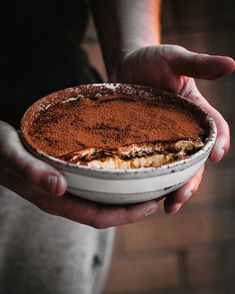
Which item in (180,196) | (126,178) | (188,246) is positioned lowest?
(188,246)

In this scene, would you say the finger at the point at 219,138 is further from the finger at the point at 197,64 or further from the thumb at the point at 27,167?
the thumb at the point at 27,167

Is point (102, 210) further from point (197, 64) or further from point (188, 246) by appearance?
point (188, 246)

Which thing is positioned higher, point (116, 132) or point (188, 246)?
point (116, 132)

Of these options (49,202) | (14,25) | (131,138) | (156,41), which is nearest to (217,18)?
(156,41)

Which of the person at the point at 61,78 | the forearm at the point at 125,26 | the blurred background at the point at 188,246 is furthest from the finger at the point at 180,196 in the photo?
the blurred background at the point at 188,246

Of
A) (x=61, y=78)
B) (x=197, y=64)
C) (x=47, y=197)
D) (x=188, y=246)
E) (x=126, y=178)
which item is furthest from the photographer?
(x=188, y=246)

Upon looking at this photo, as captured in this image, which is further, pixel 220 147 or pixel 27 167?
pixel 220 147

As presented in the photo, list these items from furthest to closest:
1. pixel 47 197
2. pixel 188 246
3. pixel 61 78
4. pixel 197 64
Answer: pixel 188 246, pixel 61 78, pixel 197 64, pixel 47 197

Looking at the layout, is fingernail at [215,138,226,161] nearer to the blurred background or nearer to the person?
the person

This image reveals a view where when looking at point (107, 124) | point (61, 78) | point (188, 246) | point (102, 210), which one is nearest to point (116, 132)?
point (107, 124)
